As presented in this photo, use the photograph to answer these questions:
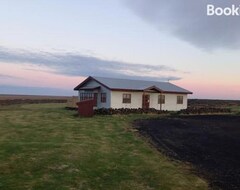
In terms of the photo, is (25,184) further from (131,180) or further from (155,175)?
(155,175)

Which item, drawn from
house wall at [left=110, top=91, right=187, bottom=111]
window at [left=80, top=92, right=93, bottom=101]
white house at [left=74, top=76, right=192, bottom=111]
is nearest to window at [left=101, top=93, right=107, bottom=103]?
white house at [left=74, top=76, right=192, bottom=111]

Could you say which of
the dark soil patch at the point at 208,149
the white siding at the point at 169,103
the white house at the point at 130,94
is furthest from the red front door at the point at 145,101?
the dark soil patch at the point at 208,149

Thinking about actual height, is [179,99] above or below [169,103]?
above

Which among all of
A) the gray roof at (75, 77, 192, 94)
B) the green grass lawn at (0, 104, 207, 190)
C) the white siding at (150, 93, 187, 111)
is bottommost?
the green grass lawn at (0, 104, 207, 190)

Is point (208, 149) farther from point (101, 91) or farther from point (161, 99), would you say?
point (161, 99)

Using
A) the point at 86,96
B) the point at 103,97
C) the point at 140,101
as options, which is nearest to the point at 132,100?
the point at 140,101

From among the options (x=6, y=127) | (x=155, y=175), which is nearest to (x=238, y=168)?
(x=155, y=175)

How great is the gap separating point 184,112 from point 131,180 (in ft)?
113

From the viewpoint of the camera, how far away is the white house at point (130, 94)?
154 ft

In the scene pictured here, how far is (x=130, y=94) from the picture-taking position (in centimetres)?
4791

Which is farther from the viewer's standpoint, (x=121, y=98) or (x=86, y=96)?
(x=86, y=96)

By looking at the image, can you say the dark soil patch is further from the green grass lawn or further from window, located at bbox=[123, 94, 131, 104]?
window, located at bbox=[123, 94, 131, 104]

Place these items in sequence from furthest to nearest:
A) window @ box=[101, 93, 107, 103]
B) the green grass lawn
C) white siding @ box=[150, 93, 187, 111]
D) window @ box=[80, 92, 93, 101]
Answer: window @ box=[80, 92, 93, 101] → white siding @ box=[150, 93, 187, 111] → window @ box=[101, 93, 107, 103] → the green grass lawn

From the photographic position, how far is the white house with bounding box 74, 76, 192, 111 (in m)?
46.8
